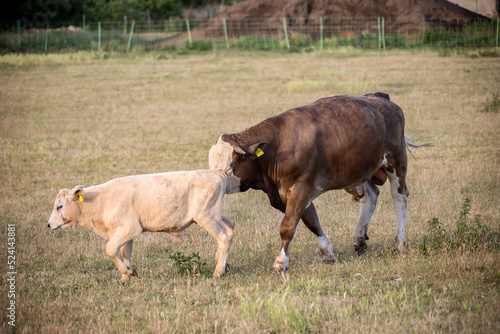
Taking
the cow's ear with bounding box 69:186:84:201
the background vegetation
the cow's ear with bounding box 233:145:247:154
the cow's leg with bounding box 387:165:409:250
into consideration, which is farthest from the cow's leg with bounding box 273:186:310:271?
the background vegetation

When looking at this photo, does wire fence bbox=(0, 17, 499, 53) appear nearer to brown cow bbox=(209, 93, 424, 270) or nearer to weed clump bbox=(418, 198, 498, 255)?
weed clump bbox=(418, 198, 498, 255)

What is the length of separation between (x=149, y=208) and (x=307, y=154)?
1801 mm

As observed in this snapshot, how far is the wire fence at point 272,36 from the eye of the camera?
1236 inches

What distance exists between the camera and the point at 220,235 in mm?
6043

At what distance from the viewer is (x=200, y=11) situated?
59656mm

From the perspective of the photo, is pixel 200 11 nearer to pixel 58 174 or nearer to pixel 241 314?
pixel 58 174

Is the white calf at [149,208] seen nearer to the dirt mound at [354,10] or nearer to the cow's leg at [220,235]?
the cow's leg at [220,235]

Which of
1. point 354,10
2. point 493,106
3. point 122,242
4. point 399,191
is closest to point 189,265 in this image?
point 122,242

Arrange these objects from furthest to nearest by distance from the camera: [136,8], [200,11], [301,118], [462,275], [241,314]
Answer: [200,11], [136,8], [301,118], [462,275], [241,314]

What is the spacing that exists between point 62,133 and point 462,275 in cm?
1192

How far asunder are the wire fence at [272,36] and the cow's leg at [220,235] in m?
25.6

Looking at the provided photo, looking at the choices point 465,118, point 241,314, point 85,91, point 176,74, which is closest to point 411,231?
point 241,314

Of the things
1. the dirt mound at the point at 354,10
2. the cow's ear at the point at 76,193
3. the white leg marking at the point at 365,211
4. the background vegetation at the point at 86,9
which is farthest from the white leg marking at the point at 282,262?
the background vegetation at the point at 86,9

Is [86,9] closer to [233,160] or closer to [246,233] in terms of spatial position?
[246,233]
